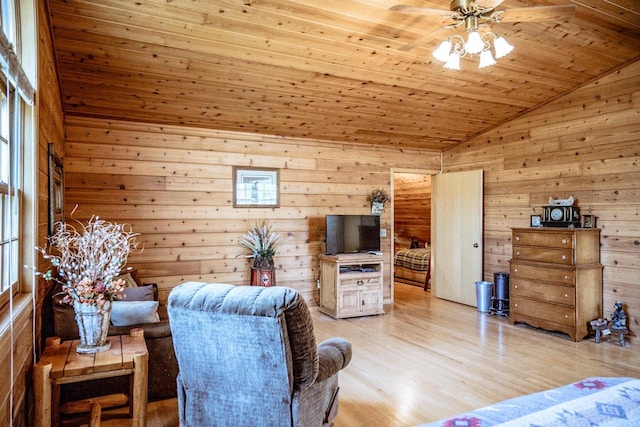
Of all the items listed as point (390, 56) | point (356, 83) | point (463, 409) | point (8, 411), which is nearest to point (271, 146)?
point (356, 83)

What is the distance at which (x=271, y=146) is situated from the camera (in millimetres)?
5566

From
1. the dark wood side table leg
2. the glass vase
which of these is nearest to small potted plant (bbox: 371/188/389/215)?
the glass vase

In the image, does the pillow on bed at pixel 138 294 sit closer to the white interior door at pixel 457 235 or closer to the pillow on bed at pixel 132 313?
the pillow on bed at pixel 132 313

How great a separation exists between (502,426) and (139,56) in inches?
145

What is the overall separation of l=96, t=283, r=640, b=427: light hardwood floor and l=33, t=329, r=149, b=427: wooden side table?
0.51 meters

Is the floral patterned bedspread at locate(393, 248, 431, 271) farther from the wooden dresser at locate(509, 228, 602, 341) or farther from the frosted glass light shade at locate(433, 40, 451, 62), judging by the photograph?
the frosted glass light shade at locate(433, 40, 451, 62)

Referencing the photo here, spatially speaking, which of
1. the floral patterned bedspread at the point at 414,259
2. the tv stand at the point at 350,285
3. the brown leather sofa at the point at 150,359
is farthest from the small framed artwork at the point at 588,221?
the brown leather sofa at the point at 150,359

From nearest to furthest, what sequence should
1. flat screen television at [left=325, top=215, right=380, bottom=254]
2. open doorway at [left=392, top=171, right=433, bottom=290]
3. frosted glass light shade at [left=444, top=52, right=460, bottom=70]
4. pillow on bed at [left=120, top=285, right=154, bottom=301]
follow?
frosted glass light shade at [left=444, top=52, right=460, bottom=70] → pillow on bed at [left=120, top=285, right=154, bottom=301] → flat screen television at [left=325, top=215, right=380, bottom=254] → open doorway at [left=392, top=171, right=433, bottom=290]

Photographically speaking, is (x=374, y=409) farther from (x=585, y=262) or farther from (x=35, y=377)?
(x=585, y=262)

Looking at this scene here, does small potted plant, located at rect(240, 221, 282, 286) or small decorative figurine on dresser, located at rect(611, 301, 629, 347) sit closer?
small decorative figurine on dresser, located at rect(611, 301, 629, 347)

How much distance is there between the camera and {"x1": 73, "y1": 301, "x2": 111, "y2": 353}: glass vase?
2377 mm

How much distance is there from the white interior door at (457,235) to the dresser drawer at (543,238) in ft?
3.51

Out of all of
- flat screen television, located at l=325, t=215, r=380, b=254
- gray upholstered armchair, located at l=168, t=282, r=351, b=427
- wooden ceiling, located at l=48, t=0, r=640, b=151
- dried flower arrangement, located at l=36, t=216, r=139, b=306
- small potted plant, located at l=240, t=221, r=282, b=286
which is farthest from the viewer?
flat screen television, located at l=325, t=215, r=380, b=254

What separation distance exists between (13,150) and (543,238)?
4.99m
